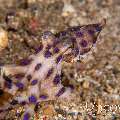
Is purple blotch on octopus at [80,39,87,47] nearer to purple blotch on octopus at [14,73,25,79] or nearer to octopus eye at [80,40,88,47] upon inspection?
octopus eye at [80,40,88,47]

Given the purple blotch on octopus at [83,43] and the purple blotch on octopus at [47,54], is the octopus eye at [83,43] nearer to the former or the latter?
the purple blotch on octopus at [83,43]

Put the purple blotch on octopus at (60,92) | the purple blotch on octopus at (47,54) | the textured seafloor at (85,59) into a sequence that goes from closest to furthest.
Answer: the purple blotch on octopus at (47,54) → the purple blotch on octopus at (60,92) → the textured seafloor at (85,59)

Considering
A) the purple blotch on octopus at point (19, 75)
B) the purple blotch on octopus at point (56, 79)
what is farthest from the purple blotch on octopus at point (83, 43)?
the purple blotch on octopus at point (19, 75)

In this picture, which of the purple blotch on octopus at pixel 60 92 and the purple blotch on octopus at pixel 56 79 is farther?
the purple blotch on octopus at pixel 60 92

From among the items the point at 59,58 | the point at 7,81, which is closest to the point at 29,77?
the point at 7,81

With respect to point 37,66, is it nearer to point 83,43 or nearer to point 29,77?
point 29,77

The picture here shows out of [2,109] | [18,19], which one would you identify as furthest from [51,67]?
[18,19]

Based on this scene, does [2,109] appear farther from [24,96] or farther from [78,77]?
[78,77]
